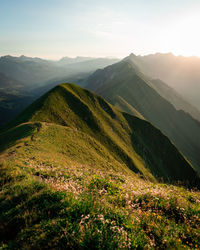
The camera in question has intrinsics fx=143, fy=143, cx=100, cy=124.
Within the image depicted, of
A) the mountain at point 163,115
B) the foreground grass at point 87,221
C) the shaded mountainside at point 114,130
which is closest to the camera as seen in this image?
the foreground grass at point 87,221

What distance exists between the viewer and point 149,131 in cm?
7975

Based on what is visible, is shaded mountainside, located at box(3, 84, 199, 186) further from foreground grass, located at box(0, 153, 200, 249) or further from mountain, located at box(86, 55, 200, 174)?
mountain, located at box(86, 55, 200, 174)

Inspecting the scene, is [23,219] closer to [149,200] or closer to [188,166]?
[149,200]

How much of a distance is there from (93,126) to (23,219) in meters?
49.6

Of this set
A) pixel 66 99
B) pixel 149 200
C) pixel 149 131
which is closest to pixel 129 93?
pixel 149 131

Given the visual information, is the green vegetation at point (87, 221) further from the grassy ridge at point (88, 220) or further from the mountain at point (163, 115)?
the mountain at point (163, 115)

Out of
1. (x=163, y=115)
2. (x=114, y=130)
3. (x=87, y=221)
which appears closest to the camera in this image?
(x=87, y=221)

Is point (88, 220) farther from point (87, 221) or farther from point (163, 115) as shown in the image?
point (163, 115)

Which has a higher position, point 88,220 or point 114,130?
point 88,220

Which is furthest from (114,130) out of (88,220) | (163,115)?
(163,115)

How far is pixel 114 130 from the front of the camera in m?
63.6

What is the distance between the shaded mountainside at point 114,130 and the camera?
160 feet

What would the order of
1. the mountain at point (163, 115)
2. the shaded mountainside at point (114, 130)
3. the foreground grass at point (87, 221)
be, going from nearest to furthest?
1. the foreground grass at point (87, 221)
2. the shaded mountainside at point (114, 130)
3. the mountain at point (163, 115)

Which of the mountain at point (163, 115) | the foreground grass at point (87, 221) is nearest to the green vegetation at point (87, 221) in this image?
the foreground grass at point (87, 221)
